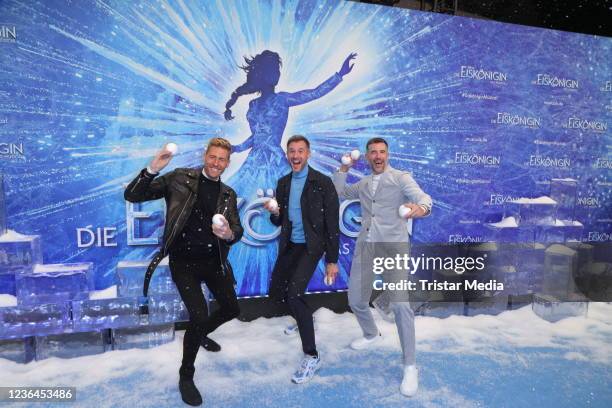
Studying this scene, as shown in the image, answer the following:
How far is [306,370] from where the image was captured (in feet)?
11.4

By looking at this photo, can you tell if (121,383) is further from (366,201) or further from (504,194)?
(504,194)

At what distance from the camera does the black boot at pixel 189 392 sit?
3041 millimetres

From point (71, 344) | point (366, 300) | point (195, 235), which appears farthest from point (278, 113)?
point (71, 344)

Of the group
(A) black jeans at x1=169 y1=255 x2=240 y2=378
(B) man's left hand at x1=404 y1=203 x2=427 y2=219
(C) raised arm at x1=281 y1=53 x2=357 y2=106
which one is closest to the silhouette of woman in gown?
(C) raised arm at x1=281 y1=53 x2=357 y2=106

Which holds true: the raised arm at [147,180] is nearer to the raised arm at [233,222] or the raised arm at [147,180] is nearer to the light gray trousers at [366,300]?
the raised arm at [233,222]

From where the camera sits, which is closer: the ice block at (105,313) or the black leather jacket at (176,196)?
the black leather jacket at (176,196)

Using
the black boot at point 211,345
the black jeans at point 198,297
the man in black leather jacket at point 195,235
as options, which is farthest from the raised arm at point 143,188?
the black boot at point 211,345

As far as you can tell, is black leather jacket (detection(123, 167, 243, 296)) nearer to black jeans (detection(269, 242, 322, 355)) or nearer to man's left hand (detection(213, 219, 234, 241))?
man's left hand (detection(213, 219, 234, 241))

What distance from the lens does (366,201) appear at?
12.5 feet

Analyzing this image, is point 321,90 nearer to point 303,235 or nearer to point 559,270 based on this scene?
point 303,235

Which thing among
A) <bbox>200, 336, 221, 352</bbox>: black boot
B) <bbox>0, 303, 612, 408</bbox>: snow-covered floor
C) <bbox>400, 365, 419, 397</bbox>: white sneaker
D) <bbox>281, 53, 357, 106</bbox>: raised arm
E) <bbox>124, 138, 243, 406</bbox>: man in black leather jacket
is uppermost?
<bbox>281, 53, 357, 106</bbox>: raised arm

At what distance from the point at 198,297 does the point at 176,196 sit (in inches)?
31.8

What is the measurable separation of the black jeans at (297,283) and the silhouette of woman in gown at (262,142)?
2.70 ft

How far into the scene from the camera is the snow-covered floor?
3213 millimetres
